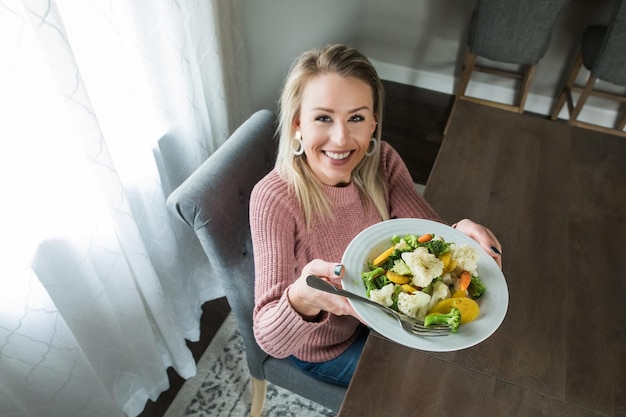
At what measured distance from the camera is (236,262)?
101cm

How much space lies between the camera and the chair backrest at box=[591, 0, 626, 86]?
2150mm

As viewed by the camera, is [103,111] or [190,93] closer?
[103,111]

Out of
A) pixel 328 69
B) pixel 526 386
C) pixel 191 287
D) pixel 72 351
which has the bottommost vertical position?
pixel 191 287

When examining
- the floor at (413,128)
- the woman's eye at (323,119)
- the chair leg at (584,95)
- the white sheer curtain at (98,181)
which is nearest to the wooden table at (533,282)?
the woman's eye at (323,119)

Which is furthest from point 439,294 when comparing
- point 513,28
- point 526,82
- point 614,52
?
point 526,82

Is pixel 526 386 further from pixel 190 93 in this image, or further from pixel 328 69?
pixel 190 93

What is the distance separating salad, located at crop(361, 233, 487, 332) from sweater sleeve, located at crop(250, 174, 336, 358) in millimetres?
161

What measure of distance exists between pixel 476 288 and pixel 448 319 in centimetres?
11

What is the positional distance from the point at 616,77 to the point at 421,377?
94.6 inches

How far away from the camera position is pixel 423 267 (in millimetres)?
750

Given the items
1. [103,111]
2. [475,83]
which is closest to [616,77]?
[475,83]

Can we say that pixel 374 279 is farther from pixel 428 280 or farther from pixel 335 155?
pixel 335 155

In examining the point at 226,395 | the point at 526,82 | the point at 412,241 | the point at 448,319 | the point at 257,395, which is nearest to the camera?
the point at 448,319

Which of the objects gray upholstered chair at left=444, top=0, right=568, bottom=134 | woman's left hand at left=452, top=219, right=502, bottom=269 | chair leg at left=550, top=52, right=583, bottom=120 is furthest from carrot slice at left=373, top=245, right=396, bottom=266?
chair leg at left=550, top=52, right=583, bottom=120
